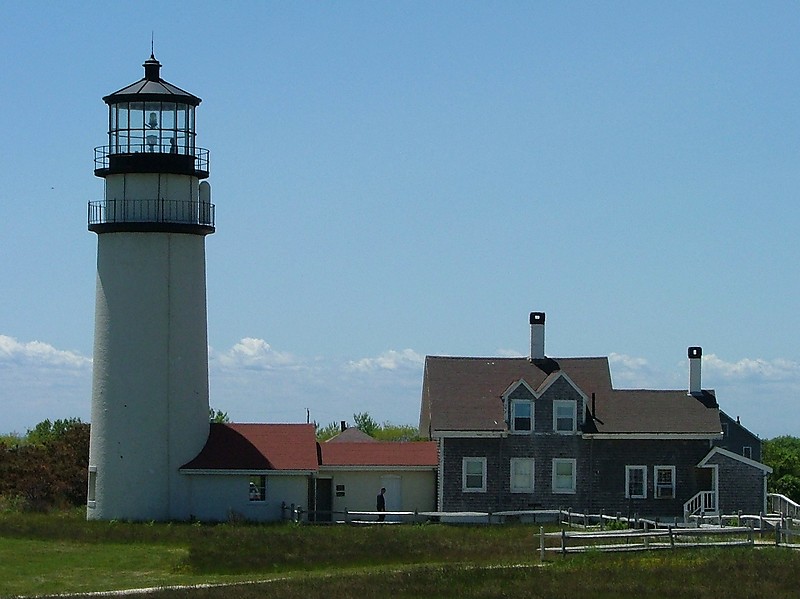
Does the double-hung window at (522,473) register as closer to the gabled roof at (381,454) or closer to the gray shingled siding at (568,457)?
the gray shingled siding at (568,457)

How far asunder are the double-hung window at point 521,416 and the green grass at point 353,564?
6018mm

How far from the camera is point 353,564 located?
38.9 m

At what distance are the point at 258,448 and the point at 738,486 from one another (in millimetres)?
15874

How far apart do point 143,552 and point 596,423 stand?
18.6m

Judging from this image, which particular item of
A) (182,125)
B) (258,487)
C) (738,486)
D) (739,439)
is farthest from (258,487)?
(739,439)

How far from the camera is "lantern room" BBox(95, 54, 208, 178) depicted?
50.2m

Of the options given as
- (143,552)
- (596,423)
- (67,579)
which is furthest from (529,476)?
(67,579)

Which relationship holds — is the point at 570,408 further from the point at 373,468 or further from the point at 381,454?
the point at 373,468

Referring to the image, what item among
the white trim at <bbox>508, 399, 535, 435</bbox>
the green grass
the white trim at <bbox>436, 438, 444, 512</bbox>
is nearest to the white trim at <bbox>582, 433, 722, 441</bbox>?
the white trim at <bbox>508, 399, 535, 435</bbox>

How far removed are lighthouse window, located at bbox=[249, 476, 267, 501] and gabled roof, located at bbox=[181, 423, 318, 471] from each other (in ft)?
1.56

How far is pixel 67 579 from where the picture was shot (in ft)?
119

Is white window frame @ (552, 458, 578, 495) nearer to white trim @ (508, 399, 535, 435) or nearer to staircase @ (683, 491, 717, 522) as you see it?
white trim @ (508, 399, 535, 435)

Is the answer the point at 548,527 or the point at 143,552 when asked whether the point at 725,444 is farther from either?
the point at 143,552

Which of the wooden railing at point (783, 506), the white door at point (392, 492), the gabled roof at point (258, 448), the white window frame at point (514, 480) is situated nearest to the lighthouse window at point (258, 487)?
the gabled roof at point (258, 448)
